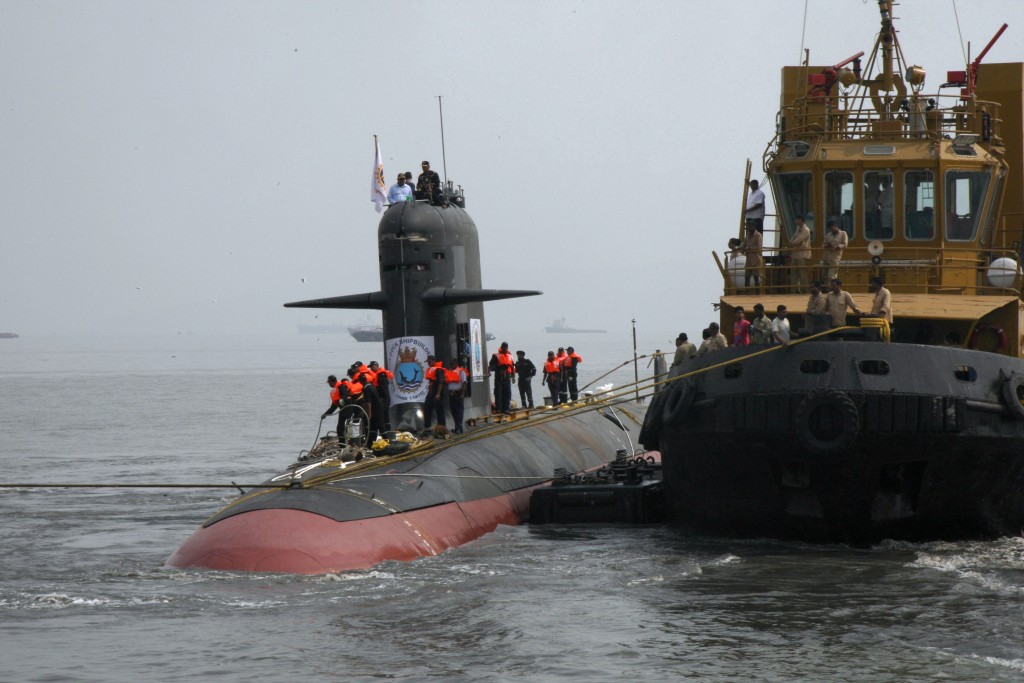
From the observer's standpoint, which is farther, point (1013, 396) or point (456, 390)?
point (456, 390)

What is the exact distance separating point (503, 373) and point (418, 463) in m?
9.77

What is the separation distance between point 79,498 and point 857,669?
20499 millimetres

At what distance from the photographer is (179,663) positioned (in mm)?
14531

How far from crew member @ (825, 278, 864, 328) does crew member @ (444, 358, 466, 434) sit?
8434 mm

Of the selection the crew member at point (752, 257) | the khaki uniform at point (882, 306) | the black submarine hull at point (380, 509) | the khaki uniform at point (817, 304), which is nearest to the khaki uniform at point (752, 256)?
the crew member at point (752, 257)

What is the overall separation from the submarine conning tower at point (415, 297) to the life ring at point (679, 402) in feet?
18.5

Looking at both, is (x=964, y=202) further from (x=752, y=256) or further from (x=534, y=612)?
(x=534, y=612)

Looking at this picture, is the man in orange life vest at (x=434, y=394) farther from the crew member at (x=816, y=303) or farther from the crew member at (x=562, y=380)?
the crew member at (x=562, y=380)

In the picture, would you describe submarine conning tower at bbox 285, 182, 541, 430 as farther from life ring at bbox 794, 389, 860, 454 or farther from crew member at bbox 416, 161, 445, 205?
life ring at bbox 794, 389, 860, 454

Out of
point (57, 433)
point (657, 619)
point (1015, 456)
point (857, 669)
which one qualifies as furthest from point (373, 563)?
point (57, 433)

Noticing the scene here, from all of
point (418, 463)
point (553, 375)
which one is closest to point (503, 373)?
point (553, 375)

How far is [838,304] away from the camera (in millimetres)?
19328

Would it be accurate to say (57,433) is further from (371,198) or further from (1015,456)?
(1015,456)

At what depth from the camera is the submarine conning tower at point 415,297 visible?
25.8m
